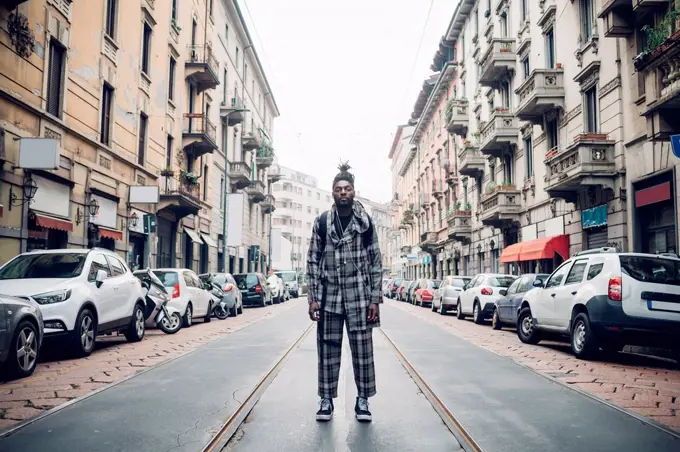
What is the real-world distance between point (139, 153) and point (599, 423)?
22.0 meters

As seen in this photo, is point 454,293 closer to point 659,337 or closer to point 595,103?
point 595,103

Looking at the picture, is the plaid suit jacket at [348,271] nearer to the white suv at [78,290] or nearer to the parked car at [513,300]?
the white suv at [78,290]

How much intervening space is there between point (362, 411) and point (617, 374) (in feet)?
14.8

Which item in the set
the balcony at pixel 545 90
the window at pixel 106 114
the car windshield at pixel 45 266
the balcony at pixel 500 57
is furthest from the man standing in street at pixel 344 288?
the balcony at pixel 500 57

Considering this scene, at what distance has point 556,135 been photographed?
22.9 meters

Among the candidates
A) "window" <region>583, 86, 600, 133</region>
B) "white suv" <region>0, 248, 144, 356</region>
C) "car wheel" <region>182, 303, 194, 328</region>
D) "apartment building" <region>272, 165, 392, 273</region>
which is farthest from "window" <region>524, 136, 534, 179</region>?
"apartment building" <region>272, 165, 392, 273</region>

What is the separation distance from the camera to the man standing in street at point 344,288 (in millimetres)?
5219

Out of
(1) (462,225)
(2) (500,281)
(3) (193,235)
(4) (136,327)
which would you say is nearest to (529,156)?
(2) (500,281)

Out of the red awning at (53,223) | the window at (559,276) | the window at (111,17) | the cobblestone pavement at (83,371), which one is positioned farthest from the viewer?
the window at (111,17)

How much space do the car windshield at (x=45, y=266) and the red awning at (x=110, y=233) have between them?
32.3 feet

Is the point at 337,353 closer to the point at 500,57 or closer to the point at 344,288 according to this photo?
the point at 344,288

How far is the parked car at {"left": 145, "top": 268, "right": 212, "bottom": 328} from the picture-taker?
1568 cm

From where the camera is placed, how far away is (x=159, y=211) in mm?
26469

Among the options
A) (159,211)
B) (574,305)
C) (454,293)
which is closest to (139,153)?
(159,211)
